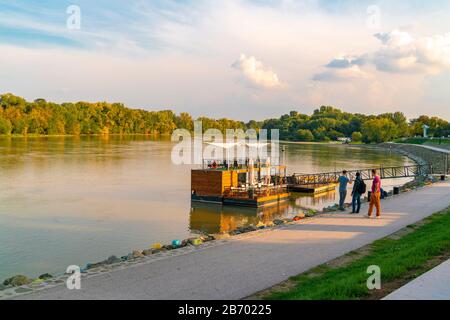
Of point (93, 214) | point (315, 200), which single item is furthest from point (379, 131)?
point (93, 214)

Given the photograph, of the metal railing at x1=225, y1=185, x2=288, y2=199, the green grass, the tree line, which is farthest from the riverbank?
the green grass

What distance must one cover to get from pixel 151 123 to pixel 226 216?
16138 centimetres

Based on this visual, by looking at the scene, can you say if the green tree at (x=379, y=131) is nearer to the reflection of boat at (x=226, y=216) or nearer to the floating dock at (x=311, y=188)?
the floating dock at (x=311, y=188)

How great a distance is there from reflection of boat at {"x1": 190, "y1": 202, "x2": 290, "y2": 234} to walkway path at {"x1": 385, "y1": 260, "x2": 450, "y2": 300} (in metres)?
15.5

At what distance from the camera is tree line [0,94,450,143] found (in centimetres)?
12369

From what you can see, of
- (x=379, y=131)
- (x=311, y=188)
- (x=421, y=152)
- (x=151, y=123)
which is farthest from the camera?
(x=151, y=123)

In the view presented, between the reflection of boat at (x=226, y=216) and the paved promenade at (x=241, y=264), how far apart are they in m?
8.69

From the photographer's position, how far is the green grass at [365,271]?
7.55 meters

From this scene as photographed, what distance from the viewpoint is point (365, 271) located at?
28.8ft

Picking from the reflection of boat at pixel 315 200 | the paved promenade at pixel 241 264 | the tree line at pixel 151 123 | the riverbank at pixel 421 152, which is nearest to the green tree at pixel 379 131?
the tree line at pixel 151 123
